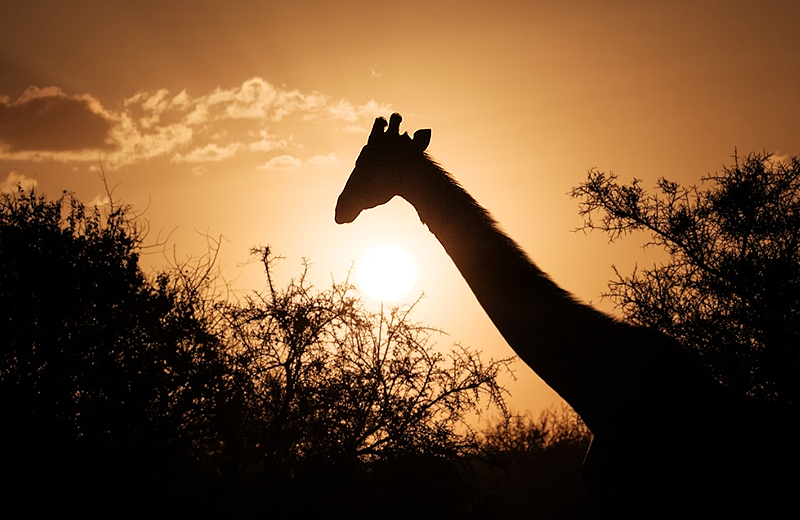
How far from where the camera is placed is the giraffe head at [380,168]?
7.19m

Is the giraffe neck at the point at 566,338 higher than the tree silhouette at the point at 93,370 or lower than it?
lower

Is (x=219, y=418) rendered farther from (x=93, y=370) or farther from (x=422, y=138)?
(x=422, y=138)

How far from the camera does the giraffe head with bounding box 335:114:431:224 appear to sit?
719 centimetres

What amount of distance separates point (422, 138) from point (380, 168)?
0.67 metres

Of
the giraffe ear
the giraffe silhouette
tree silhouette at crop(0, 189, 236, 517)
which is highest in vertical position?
tree silhouette at crop(0, 189, 236, 517)

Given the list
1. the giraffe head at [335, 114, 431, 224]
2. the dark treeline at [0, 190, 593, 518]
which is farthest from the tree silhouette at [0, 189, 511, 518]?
the giraffe head at [335, 114, 431, 224]

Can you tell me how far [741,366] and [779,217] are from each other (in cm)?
332

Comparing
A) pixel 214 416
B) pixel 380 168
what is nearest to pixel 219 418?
pixel 214 416

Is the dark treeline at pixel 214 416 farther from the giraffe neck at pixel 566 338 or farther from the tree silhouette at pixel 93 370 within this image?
the giraffe neck at pixel 566 338

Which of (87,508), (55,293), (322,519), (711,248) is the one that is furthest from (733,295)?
(55,293)

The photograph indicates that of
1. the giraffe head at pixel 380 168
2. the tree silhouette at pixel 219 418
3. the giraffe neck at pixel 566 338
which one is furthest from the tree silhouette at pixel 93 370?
the giraffe neck at pixel 566 338

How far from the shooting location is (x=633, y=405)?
15.4ft

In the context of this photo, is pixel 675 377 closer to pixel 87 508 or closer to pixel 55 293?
pixel 87 508

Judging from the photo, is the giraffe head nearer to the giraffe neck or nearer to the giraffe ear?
the giraffe ear
